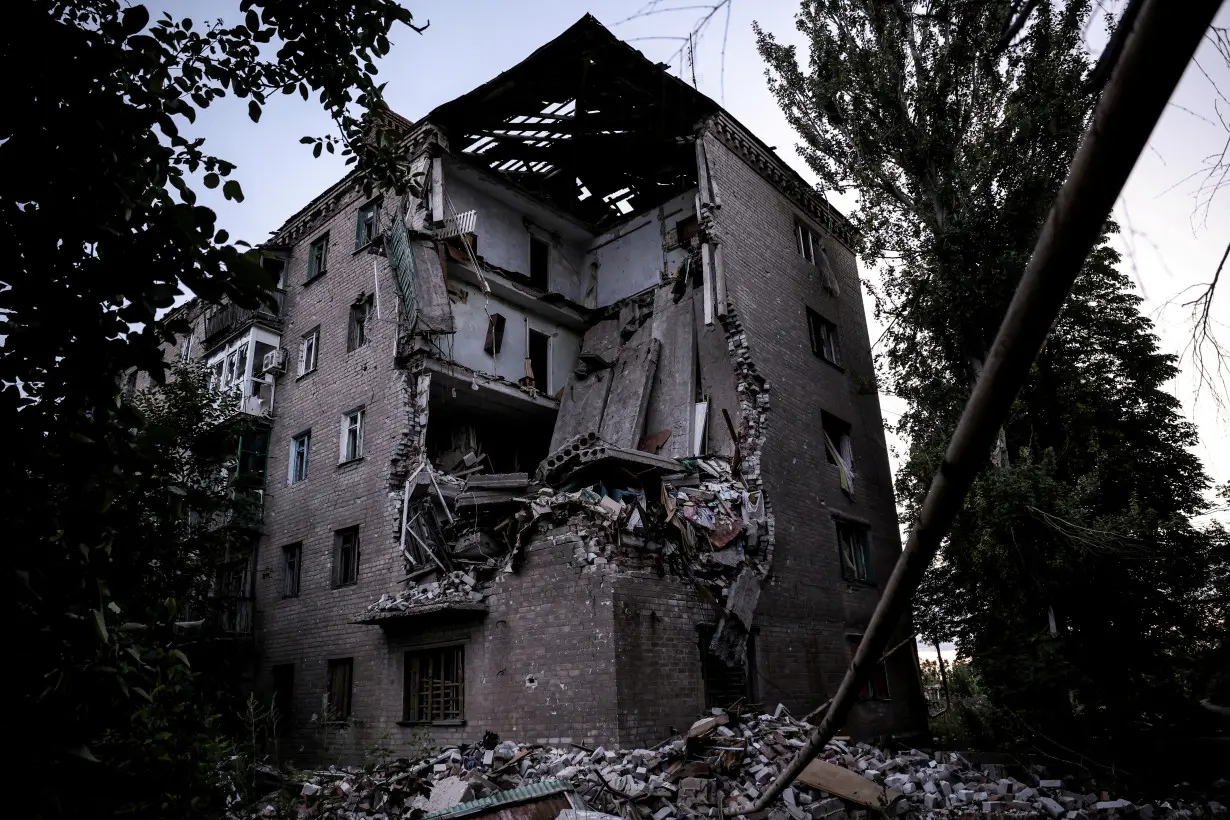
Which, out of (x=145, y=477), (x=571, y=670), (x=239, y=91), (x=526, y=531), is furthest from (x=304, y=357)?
(x=145, y=477)

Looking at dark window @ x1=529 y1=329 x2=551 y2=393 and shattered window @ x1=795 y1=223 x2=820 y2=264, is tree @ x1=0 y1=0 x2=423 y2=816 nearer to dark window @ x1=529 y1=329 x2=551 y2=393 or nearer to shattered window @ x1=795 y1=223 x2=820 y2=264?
dark window @ x1=529 y1=329 x2=551 y2=393

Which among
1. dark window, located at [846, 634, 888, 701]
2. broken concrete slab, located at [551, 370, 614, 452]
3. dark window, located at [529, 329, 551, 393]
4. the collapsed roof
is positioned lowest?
dark window, located at [846, 634, 888, 701]

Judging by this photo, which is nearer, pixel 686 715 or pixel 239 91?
pixel 239 91

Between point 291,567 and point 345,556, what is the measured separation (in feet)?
6.51

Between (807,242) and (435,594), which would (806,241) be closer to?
(807,242)

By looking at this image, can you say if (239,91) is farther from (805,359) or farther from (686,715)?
(805,359)

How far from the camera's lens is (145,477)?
2939mm

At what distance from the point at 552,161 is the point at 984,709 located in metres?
14.8

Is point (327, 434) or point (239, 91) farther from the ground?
point (327, 434)

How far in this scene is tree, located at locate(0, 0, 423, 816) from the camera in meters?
2.46

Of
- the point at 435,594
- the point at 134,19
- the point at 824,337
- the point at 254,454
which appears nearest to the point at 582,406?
the point at 435,594

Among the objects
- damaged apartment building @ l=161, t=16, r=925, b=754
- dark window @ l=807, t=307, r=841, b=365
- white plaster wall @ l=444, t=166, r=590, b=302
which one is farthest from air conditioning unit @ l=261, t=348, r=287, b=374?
dark window @ l=807, t=307, r=841, b=365

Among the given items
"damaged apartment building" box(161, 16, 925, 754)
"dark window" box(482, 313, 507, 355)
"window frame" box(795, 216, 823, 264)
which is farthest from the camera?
"window frame" box(795, 216, 823, 264)

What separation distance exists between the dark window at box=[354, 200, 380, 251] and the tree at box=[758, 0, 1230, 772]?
9.26 metres
